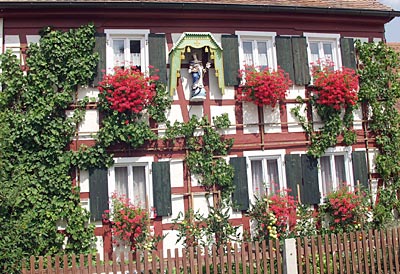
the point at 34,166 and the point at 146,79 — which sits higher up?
the point at 146,79

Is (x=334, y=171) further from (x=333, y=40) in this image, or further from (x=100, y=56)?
(x=100, y=56)

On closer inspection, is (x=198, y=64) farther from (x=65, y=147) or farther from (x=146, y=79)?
(x=65, y=147)

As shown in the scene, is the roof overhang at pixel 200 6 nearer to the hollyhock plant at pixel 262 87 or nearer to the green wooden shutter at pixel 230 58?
the green wooden shutter at pixel 230 58

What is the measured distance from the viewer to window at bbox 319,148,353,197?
11.3 m

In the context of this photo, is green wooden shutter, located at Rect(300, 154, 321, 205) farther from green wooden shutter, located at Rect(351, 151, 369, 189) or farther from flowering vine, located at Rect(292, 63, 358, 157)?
green wooden shutter, located at Rect(351, 151, 369, 189)

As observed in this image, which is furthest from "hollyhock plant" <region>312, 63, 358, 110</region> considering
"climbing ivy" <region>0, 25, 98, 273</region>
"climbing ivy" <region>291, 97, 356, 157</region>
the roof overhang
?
"climbing ivy" <region>0, 25, 98, 273</region>

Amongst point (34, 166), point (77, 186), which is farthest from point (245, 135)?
point (34, 166)

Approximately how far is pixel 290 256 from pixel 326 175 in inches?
183

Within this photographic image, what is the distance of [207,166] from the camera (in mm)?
10359

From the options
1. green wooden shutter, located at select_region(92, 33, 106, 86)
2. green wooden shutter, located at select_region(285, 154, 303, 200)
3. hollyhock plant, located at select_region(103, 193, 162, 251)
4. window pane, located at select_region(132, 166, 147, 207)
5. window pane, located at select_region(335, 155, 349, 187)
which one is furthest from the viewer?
window pane, located at select_region(335, 155, 349, 187)

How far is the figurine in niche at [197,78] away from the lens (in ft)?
33.8

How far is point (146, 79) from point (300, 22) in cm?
433

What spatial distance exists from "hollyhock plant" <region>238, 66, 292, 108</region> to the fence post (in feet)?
13.7

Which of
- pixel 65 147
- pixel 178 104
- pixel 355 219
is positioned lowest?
pixel 355 219
